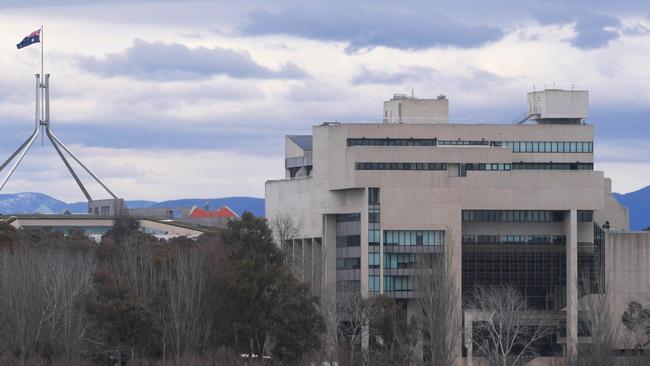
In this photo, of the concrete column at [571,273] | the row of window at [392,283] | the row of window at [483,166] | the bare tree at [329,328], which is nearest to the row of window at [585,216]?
the concrete column at [571,273]

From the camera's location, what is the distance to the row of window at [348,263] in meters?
124

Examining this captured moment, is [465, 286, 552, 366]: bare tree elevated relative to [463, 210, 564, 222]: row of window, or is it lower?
lower

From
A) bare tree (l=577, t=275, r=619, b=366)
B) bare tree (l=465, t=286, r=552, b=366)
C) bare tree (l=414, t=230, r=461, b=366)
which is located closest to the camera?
bare tree (l=577, t=275, r=619, b=366)

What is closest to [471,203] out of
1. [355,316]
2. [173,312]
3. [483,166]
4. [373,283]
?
[483,166]

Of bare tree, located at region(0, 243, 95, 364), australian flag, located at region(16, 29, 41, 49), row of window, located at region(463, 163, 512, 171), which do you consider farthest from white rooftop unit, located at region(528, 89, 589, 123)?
australian flag, located at region(16, 29, 41, 49)

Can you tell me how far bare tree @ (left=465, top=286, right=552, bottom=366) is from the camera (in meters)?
115

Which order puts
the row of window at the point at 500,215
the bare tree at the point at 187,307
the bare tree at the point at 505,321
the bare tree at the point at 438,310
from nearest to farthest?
the bare tree at the point at 438,310, the bare tree at the point at 187,307, the bare tree at the point at 505,321, the row of window at the point at 500,215

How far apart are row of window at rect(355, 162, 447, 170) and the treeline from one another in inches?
789

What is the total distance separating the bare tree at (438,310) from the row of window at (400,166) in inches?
513

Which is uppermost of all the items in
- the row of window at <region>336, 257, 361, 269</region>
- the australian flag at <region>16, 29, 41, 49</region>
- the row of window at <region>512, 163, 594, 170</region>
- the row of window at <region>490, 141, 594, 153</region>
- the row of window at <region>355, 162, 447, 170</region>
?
the australian flag at <region>16, 29, 41, 49</region>

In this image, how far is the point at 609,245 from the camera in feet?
409

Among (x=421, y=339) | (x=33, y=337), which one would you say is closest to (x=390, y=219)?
(x=421, y=339)

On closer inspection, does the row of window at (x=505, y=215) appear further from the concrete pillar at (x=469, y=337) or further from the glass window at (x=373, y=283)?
the glass window at (x=373, y=283)

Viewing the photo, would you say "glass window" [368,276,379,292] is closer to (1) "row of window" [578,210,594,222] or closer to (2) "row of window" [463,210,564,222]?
(2) "row of window" [463,210,564,222]
